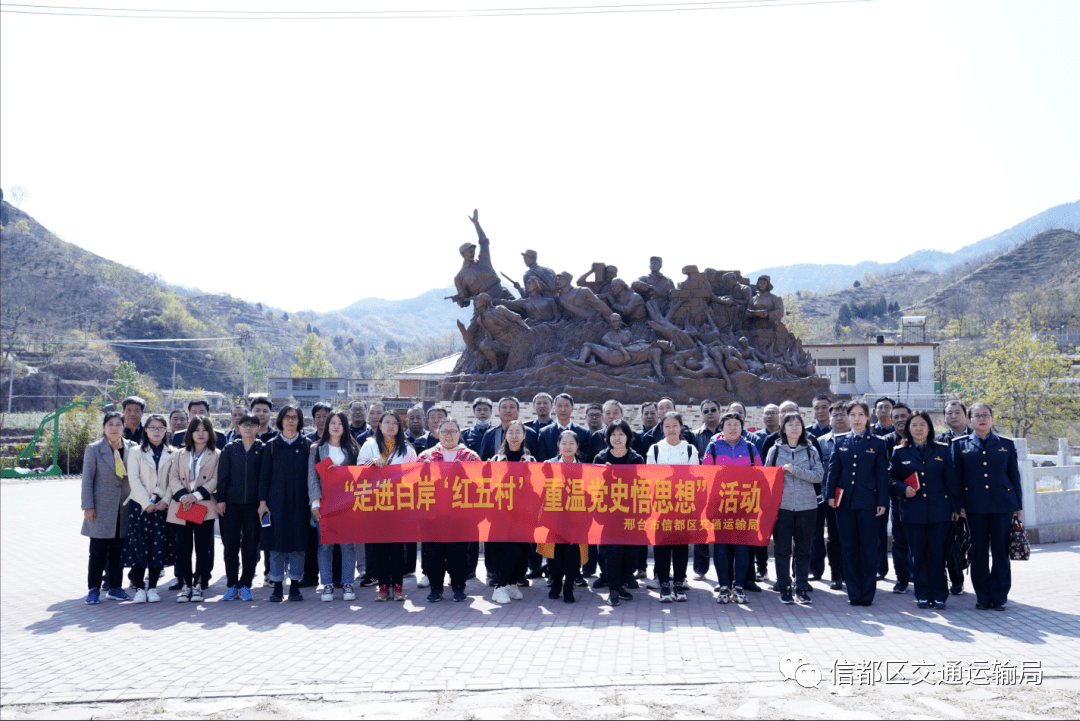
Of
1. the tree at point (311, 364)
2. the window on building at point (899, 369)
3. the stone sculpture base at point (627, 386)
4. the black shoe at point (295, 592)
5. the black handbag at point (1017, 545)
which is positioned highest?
the tree at point (311, 364)

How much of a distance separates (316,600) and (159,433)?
2.18 metres

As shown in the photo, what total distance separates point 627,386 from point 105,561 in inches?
401

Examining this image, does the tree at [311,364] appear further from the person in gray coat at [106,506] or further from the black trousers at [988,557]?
the black trousers at [988,557]

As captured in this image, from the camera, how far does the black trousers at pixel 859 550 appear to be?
629 cm

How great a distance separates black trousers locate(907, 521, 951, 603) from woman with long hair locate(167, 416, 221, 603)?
6.35 meters

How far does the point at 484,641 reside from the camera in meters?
5.21

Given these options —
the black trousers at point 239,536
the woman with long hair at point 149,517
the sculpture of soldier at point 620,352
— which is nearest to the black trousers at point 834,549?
the black trousers at point 239,536

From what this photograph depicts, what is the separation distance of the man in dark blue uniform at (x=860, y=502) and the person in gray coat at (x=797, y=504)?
7.5 inches

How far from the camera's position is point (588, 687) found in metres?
4.24

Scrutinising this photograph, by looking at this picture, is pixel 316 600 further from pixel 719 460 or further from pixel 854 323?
pixel 854 323

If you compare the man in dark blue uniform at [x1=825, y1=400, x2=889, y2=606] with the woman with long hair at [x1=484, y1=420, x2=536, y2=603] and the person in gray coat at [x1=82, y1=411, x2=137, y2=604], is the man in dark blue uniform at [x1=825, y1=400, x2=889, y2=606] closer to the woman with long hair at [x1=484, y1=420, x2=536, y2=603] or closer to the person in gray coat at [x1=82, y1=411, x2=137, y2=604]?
the woman with long hair at [x1=484, y1=420, x2=536, y2=603]

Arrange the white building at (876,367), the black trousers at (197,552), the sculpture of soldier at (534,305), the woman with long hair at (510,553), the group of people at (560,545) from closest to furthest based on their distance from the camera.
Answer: the group of people at (560,545) < the woman with long hair at (510,553) < the black trousers at (197,552) < the sculpture of soldier at (534,305) < the white building at (876,367)

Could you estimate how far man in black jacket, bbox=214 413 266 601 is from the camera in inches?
264

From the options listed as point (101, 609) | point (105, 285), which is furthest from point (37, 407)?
point (101, 609)
